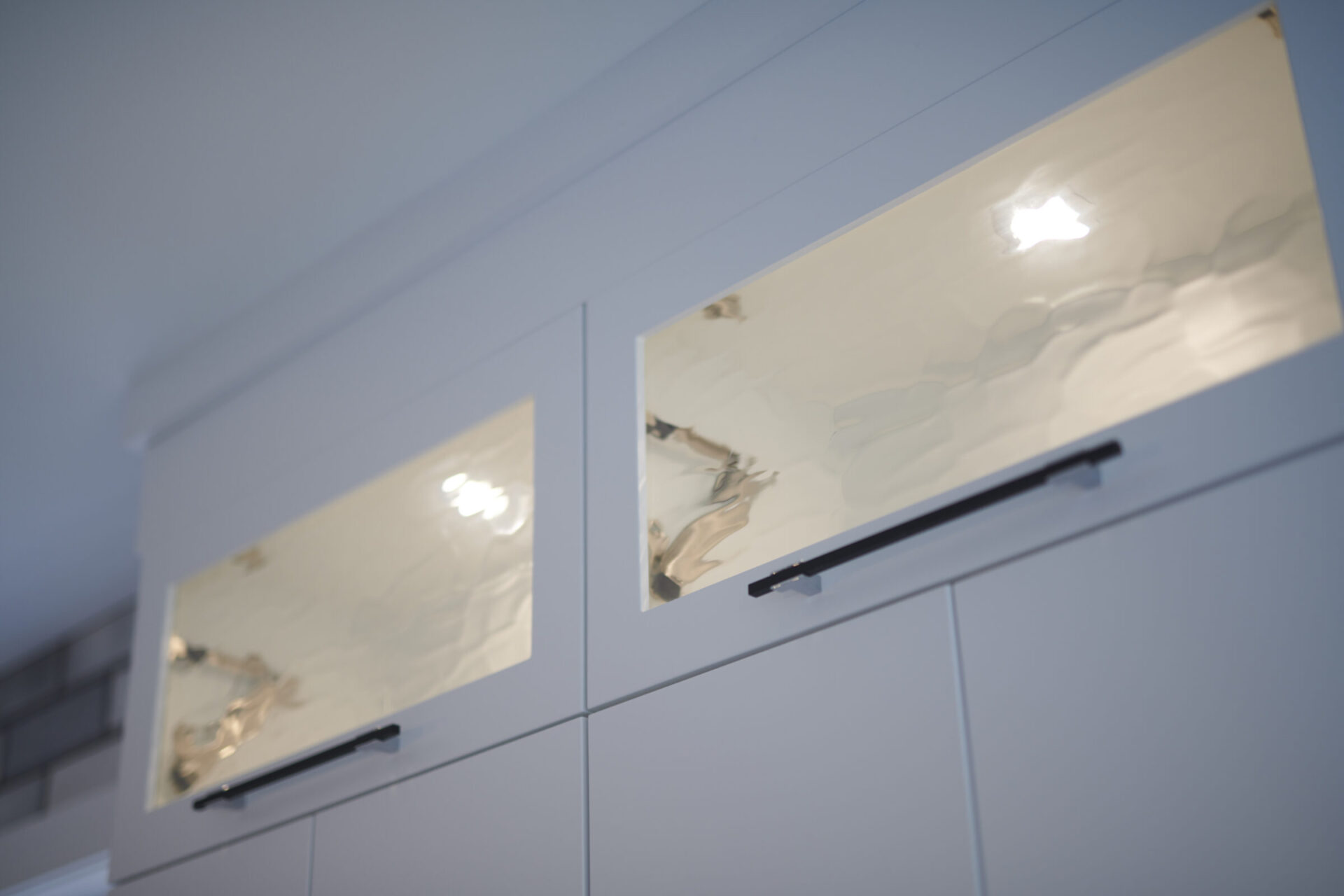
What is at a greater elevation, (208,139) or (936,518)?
(208,139)

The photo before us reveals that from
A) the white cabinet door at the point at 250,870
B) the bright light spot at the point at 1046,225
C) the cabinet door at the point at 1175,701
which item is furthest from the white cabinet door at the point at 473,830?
the bright light spot at the point at 1046,225

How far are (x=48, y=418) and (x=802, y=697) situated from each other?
1523mm

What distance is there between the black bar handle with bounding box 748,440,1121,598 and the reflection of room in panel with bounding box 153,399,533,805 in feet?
1.29

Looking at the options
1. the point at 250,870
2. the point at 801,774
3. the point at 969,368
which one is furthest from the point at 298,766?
the point at 969,368

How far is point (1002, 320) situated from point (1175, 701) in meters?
0.37

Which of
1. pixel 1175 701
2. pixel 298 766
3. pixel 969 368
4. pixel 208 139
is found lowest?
pixel 1175 701

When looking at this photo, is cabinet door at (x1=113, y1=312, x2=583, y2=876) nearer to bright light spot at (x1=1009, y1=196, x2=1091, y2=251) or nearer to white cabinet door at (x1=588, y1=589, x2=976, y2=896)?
white cabinet door at (x1=588, y1=589, x2=976, y2=896)

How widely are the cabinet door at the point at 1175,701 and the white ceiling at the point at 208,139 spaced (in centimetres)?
89

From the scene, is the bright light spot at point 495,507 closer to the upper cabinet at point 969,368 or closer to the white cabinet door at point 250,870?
the upper cabinet at point 969,368

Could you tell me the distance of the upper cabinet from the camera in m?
0.94

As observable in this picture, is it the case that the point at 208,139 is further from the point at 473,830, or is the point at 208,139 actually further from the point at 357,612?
the point at 473,830

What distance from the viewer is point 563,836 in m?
1.21

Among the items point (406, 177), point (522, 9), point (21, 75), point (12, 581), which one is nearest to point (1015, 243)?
point (522, 9)

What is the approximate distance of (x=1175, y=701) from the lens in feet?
2.85
